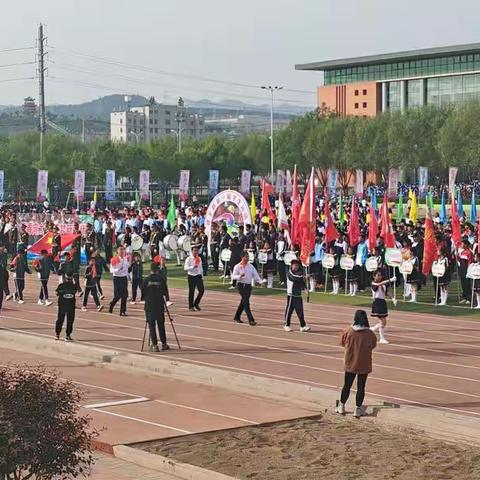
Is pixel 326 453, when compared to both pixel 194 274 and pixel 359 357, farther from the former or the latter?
pixel 194 274

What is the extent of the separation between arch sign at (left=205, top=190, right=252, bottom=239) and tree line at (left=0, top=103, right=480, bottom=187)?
43.4 metres

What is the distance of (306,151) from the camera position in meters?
91.7

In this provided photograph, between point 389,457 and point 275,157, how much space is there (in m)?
83.0

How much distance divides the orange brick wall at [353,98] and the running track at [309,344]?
8438cm

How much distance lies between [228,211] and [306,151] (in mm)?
57118

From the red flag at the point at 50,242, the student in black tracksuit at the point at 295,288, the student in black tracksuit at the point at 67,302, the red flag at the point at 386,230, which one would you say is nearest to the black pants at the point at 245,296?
the student in black tracksuit at the point at 295,288

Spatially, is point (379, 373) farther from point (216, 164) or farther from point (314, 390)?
point (216, 164)

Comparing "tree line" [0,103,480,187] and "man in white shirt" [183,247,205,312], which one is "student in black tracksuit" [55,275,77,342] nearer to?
"man in white shirt" [183,247,205,312]

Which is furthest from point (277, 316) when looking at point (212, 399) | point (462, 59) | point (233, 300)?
point (462, 59)

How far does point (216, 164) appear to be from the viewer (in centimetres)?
9300

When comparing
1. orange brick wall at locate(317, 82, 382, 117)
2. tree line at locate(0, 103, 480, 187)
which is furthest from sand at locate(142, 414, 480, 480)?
orange brick wall at locate(317, 82, 382, 117)

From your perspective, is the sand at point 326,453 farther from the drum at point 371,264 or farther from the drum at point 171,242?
the drum at point 171,242

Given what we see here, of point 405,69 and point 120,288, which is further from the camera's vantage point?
point 405,69

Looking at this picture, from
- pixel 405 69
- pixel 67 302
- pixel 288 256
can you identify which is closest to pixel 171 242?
pixel 288 256
